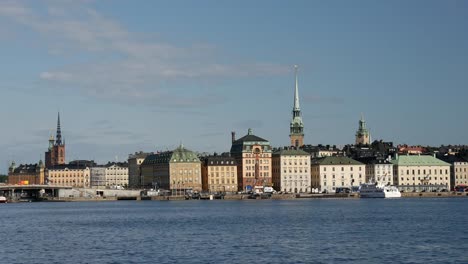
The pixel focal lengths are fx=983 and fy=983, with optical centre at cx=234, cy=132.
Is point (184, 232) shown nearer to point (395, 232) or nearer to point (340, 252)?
point (395, 232)

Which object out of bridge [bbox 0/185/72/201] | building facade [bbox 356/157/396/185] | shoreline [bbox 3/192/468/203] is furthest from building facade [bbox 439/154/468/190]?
bridge [bbox 0/185/72/201]

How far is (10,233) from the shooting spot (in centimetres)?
6025

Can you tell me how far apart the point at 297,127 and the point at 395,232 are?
135m

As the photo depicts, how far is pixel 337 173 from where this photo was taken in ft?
545

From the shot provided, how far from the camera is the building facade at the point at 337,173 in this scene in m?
166

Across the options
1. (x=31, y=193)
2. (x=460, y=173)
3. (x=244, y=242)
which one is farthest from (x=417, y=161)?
(x=244, y=242)

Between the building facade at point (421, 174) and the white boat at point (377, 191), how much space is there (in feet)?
59.7

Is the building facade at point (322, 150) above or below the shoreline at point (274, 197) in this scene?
above

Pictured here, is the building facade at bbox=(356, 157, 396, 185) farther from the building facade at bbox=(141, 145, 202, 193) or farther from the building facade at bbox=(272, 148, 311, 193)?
the building facade at bbox=(141, 145, 202, 193)

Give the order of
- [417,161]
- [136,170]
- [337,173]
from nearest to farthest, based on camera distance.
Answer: [337,173], [417,161], [136,170]

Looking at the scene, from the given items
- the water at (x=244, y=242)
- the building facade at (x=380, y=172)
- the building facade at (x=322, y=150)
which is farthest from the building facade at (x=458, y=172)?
the water at (x=244, y=242)

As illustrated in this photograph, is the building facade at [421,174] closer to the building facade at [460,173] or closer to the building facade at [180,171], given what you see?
the building facade at [460,173]

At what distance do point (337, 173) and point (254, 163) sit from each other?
1429 cm

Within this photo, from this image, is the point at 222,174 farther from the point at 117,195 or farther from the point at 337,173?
the point at 337,173
